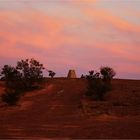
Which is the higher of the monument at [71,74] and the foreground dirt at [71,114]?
the monument at [71,74]

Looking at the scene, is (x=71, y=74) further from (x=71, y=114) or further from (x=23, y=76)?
(x=71, y=114)

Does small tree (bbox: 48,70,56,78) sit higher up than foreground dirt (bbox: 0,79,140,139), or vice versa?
small tree (bbox: 48,70,56,78)

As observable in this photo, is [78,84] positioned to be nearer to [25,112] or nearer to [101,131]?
[25,112]

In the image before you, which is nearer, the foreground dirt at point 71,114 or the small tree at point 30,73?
the foreground dirt at point 71,114

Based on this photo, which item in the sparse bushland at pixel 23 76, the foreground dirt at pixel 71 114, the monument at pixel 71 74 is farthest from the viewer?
the monument at pixel 71 74

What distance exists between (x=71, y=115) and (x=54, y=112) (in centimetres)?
243

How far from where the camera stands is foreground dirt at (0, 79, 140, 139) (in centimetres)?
1986

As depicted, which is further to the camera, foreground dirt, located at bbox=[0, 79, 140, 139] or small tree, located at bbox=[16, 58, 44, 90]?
small tree, located at bbox=[16, 58, 44, 90]

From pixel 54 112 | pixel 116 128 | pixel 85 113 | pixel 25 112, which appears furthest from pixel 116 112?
pixel 116 128

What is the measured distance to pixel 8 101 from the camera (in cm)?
3750

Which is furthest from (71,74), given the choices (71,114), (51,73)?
(71,114)

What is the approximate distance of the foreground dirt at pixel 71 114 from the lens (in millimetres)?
19859

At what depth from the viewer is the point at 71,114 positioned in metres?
30.8

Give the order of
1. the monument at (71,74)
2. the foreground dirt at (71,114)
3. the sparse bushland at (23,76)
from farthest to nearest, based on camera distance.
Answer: the monument at (71,74), the sparse bushland at (23,76), the foreground dirt at (71,114)
